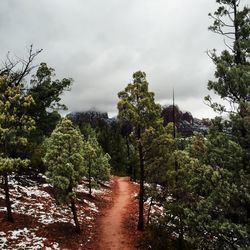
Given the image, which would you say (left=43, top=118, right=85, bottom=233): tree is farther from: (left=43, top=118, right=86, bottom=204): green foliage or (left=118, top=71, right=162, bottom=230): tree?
(left=118, top=71, right=162, bottom=230): tree

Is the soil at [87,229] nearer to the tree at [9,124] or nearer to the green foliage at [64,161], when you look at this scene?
the tree at [9,124]

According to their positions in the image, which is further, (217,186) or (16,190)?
(16,190)

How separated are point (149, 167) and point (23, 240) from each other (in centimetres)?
965

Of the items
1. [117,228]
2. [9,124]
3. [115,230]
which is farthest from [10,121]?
[117,228]

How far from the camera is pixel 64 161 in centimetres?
2202

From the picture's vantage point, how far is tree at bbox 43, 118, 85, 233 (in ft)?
71.7

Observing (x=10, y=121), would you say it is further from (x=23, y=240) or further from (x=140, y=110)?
(x=140, y=110)

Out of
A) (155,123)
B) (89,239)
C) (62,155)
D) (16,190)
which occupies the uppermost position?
(155,123)

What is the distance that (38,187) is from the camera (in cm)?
3177

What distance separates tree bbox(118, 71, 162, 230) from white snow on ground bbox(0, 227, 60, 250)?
7.68m

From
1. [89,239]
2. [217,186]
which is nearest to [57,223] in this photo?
[89,239]

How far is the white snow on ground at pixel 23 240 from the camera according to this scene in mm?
18641

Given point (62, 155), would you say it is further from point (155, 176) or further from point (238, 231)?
point (238, 231)

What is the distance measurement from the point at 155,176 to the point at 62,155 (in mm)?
6677
